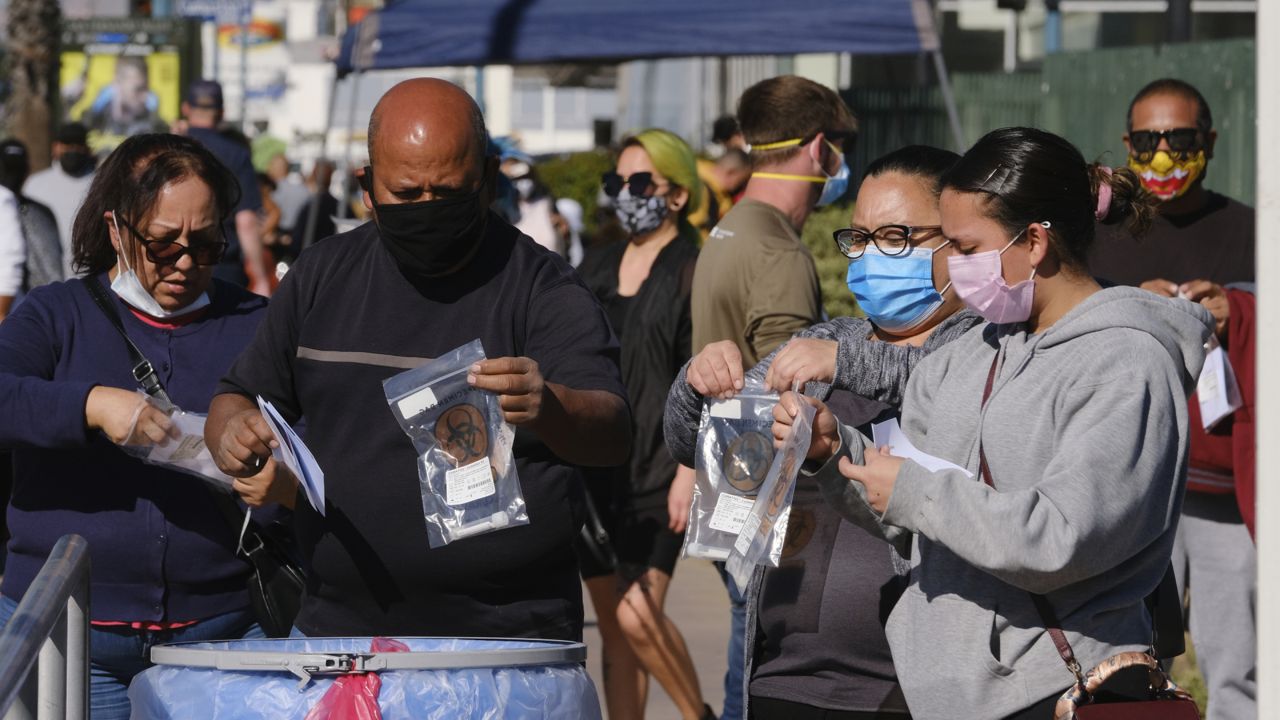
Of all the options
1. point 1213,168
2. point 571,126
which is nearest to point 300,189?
point 1213,168

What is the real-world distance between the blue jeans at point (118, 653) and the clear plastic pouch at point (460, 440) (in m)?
1.10

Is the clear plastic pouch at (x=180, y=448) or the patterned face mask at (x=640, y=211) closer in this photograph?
the clear plastic pouch at (x=180, y=448)

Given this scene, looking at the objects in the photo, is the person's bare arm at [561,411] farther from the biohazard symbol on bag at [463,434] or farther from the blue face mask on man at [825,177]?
the blue face mask on man at [825,177]

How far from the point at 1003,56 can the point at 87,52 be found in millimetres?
23570

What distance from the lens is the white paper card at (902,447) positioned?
9.75 ft

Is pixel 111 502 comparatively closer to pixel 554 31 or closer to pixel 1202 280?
pixel 1202 280

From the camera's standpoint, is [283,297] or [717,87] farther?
[717,87]

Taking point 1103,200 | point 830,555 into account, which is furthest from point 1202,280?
point 830,555

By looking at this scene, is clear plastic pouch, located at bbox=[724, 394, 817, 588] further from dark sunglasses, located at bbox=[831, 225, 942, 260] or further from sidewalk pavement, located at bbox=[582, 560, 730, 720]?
sidewalk pavement, located at bbox=[582, 560, 730, 720]

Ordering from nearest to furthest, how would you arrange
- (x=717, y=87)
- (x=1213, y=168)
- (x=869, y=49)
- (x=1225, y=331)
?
(x=1225, y=331), (x=1213, y=168), (x=869, y=49), (x=717, y=87)

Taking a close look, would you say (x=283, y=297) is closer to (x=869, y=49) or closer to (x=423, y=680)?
(x=423, y=680)

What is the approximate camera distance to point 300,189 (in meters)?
19.2

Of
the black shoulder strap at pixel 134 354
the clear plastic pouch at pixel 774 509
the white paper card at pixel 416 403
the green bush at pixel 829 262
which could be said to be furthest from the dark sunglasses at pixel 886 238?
the green bush at pixel 829 262

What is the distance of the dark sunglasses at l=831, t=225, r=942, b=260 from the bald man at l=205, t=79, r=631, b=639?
2.41ft
